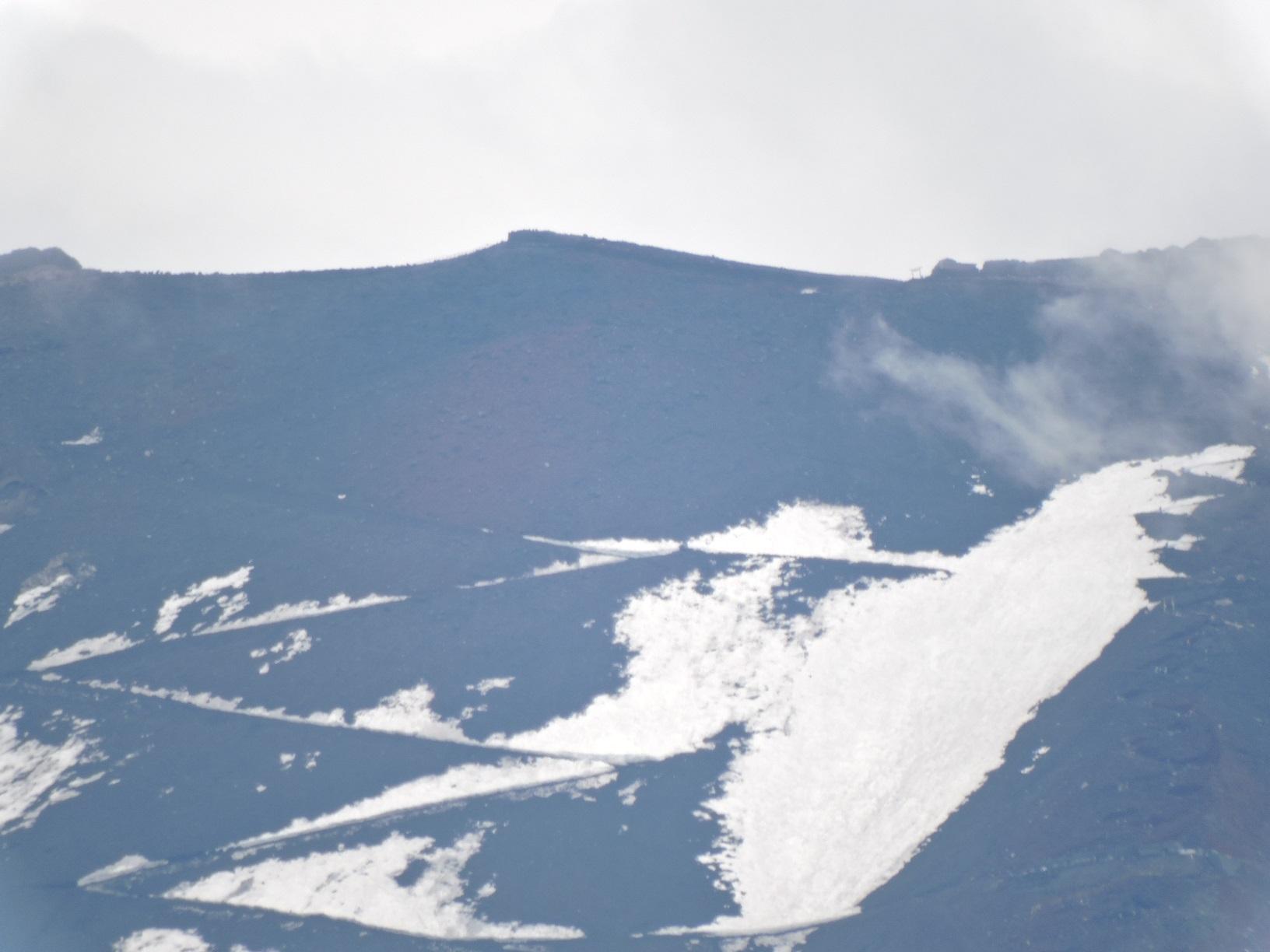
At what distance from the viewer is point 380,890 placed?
1048 inches

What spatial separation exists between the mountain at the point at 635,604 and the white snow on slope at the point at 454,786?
132 millimetres

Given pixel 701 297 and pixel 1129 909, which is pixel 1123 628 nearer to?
pixel 1129 909

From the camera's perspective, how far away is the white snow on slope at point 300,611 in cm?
3431

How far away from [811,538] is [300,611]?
641 inches

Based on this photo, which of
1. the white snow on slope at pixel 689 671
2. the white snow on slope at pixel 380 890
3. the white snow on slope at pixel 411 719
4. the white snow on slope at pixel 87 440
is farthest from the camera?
the white snow on slope at pixel 87 440

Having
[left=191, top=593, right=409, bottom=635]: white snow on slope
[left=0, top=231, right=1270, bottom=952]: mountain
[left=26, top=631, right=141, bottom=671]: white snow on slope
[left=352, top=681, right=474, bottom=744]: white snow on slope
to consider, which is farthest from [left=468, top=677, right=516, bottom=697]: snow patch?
[left=26, top=631, right=141, bottom=671]: white snow on slope

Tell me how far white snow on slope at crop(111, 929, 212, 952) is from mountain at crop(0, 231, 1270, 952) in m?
0.10

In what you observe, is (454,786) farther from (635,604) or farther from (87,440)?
(87,440)

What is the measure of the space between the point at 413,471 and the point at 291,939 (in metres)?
18.2

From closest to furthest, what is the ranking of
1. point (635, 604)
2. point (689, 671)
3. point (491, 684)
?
point (491, 684) → point (689, 671) → point (635, 604)

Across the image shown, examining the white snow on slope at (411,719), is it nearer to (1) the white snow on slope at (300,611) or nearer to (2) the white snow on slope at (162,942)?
(1) the white snow on slope at (300,611)

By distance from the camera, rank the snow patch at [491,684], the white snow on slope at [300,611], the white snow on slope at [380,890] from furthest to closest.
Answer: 1. the white snow on slope at [300,611]
2. the snow patch at [491,684]
3. the white snow on slope at [380,890]

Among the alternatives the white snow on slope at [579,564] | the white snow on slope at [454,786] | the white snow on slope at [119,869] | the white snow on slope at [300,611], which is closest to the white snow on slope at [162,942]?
the white snow on slope at [119,869]

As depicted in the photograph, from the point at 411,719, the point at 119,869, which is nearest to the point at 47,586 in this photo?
the point at 119,869
